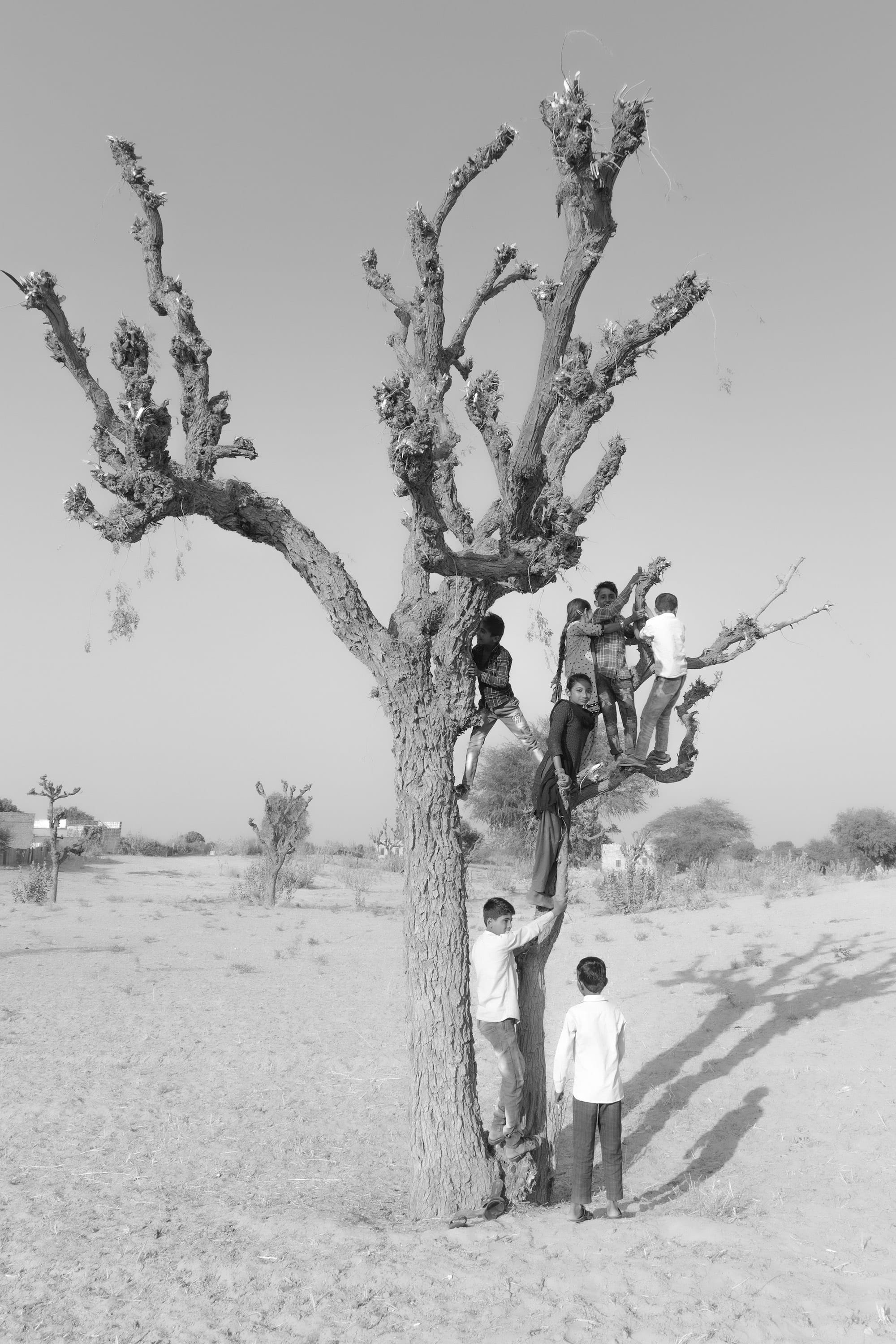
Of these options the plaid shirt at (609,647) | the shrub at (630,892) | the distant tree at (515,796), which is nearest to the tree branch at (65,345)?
the plaid shirt at (609,647)

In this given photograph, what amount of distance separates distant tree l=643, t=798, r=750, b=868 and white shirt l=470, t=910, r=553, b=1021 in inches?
1468

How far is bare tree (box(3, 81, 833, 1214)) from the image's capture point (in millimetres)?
5805

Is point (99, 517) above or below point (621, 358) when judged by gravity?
below

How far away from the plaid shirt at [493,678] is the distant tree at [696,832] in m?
36.9

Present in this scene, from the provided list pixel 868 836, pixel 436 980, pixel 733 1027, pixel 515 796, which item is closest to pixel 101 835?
pixel 515 796

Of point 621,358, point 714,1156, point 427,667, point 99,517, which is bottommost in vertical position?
point 714,1156

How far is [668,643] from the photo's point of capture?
785 centimetres

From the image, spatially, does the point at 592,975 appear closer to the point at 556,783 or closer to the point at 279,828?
the point at 556,783

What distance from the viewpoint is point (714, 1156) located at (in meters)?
7.56

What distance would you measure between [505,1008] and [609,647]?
3064mm

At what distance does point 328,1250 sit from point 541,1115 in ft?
6.28

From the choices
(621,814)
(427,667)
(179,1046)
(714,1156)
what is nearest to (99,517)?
(427,667)

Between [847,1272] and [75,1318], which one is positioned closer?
[75,1318]

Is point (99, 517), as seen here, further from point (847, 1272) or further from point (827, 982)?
point (827, 982)
